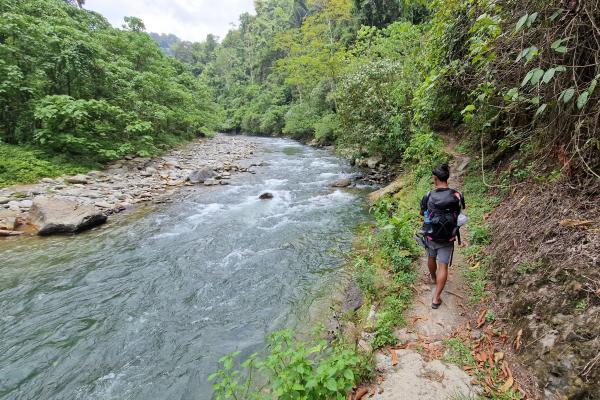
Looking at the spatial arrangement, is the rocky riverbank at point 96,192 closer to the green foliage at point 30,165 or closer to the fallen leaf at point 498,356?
the green foliage at point 30,165

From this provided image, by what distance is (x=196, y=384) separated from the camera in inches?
149

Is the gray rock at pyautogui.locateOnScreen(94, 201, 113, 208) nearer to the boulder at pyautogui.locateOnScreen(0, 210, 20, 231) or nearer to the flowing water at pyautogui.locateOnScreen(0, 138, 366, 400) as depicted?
the flowing water at pyautogui.locateOnScreen(0, 138, 366, 400)

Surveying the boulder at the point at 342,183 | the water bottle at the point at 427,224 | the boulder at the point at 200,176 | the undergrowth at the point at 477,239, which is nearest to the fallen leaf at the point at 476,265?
the undergrowth at the point at 477,239

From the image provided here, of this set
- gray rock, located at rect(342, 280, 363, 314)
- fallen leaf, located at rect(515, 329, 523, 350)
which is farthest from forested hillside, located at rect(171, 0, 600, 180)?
gray rock, located at rect(342, 280, 363, 314)

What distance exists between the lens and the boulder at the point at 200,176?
14391 millimetres

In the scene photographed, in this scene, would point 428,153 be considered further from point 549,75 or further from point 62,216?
point 62,216

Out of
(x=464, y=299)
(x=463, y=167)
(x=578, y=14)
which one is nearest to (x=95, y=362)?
(x=464, y=299)

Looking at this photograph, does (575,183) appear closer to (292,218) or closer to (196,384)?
(196,384)

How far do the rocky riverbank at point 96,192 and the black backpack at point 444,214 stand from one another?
29.8 feet

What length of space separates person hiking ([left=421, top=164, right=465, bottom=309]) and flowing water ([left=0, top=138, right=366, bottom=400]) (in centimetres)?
217

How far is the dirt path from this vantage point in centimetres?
276

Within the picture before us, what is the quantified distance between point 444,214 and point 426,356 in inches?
65.8

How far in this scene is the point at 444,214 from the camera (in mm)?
3771

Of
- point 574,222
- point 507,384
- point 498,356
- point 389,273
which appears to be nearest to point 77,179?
point 389,273
